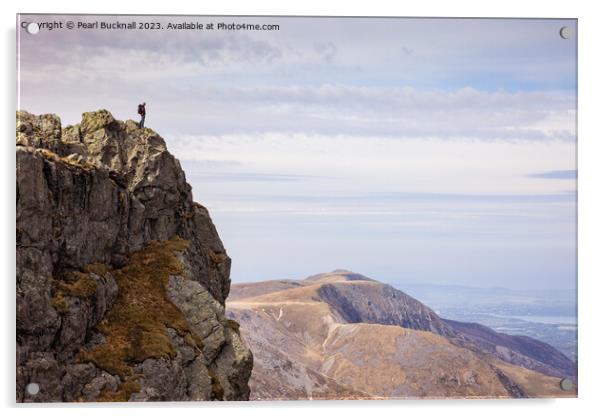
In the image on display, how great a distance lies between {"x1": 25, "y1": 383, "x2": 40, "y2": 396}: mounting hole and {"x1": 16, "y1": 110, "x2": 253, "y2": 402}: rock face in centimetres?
14

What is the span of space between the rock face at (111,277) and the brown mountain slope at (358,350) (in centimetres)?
447

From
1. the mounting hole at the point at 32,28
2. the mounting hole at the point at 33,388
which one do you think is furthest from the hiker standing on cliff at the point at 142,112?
the mounting hole at the point at 33,388

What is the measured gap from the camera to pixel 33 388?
28.5 m

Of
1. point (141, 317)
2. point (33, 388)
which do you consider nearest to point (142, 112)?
point (141, 317)

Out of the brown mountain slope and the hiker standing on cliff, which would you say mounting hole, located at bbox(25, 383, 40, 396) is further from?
the hiker standing on cliff

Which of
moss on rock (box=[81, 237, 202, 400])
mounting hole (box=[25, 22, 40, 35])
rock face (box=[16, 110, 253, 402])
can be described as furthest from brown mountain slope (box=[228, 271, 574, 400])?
mounting hole (box=[25, 22, 40, 35])

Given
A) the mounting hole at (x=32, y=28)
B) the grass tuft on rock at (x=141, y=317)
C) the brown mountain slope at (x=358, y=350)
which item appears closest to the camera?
the grass tuft on rock at (x=141, y=317)

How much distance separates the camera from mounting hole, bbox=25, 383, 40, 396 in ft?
93.4

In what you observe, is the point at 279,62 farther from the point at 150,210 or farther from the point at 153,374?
the point at 153,374

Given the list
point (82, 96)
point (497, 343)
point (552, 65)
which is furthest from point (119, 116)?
point (497, 343)

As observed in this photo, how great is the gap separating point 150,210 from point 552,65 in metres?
18.1

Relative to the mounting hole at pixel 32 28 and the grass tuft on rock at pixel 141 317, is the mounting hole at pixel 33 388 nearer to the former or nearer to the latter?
the grass tuft on rock at pixel 141 317

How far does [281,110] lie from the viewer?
34656mm

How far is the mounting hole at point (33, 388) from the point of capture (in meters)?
28.5
